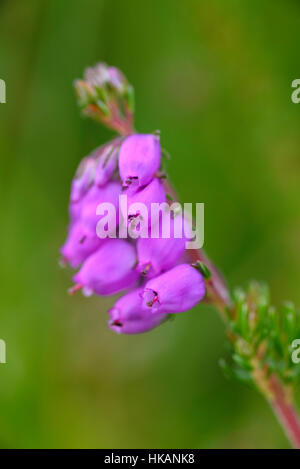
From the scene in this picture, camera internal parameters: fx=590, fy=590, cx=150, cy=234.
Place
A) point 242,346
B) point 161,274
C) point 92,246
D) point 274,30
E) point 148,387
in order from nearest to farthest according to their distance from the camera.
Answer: point 161,274 < point 92,246 < point 242,346 < point 148,387 < point 274,30

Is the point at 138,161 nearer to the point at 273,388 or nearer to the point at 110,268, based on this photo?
the point at 110,268

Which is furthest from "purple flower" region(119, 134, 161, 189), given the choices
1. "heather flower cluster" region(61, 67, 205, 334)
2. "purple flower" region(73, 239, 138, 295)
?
"purple flower" region(73, 239, 138, 295)

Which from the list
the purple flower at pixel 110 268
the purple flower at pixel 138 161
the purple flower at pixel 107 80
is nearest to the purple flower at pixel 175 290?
the purple flower at pixel 110 268

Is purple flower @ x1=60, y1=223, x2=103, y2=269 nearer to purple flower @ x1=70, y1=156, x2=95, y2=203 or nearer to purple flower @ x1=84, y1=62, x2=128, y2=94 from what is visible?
purple flower @ x1=70, y1=156, x2=95, y2=203

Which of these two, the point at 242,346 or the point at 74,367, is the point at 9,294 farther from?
the point at 242,346

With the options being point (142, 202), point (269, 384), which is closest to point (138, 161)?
point (142, 202)

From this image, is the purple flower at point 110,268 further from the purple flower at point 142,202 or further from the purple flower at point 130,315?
the purple flower at point 142,202
